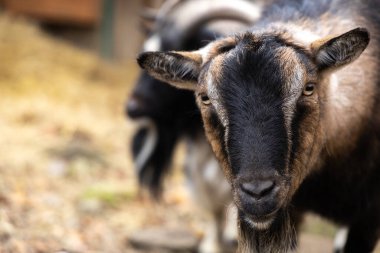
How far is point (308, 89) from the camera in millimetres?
3547

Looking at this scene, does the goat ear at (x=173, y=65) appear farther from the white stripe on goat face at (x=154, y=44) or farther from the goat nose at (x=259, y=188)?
the white stripe on goat face at (x=154, y=44)

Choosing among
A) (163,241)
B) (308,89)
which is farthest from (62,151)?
(308,89)

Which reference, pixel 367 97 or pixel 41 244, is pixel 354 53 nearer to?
pixel 367 97

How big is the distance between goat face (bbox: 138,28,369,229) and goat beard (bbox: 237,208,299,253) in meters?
0.13

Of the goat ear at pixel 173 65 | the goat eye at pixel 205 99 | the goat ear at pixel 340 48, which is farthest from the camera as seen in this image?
the goat ear at pixel 173 65

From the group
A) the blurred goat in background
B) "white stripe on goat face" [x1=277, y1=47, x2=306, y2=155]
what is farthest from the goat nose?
the blurred goat in background

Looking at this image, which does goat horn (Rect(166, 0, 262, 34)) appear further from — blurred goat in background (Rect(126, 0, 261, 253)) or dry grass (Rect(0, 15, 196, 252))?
dry grass (Rect(0, 15, 196, 252))

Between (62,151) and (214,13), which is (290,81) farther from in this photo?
(62,151)

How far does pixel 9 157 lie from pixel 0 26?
4.15 meters

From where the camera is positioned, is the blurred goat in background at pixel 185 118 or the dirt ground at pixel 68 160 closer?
the dirt ground at pixel 68 160

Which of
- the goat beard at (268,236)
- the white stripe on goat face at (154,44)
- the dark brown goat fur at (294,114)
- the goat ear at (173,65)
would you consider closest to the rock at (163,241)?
the white stripe on goat face at (154,44)

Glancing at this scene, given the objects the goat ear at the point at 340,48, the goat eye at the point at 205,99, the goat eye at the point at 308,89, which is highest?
the goat ear at the point at 340,48

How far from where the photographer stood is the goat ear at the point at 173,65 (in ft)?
12.4

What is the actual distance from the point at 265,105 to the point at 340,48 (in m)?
0.55
